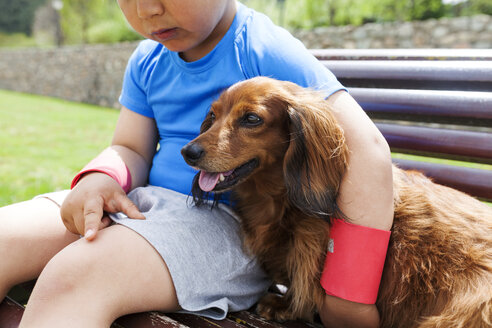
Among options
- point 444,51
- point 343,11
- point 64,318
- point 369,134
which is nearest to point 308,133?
point 369,134

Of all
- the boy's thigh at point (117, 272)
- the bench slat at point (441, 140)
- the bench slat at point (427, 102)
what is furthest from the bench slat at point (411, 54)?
the boy's thigh at point (117, 272)

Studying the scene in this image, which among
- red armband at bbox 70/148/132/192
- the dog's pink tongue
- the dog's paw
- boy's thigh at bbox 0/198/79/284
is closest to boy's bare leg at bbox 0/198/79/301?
boy's thigh at bbox 0/198/79/284

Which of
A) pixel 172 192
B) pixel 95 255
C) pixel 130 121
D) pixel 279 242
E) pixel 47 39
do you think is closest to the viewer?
pixel 95 255

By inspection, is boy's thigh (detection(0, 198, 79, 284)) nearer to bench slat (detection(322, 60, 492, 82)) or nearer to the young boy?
the young boy

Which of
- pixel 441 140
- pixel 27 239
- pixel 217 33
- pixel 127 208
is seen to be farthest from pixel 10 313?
pixel 441 140

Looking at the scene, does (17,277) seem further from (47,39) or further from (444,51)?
(47,39)

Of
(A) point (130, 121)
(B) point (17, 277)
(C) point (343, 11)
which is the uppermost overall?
(C) point (343, 11)

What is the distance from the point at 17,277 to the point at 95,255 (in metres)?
0.43

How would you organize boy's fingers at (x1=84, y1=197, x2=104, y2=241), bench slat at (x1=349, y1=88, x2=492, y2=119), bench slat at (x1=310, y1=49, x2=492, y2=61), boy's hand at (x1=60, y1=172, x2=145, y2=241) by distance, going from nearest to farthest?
boy's fingers at (x1=84, y1=197, x2=104, y2=241) → boy's hand at (x1=60, y1=172, x2=145, y2=241) → bench slat at (x1=349, y1=88, x2=492, y2=119) → bench slat at (x1=310, y1=49, x2=492, y2=61)

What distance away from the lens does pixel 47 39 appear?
3762 centimetres

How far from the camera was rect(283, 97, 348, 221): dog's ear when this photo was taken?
1.32 metres

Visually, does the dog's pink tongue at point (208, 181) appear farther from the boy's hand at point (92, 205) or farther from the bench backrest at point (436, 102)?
the bench backrest at point (436, 102)

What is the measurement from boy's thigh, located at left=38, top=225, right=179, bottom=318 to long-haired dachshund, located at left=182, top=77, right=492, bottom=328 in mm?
288

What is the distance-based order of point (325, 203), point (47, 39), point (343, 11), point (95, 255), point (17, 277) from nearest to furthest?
point (95, 255), point (325, 203), point (17, 277), point (343, 11), point (47, 39)
